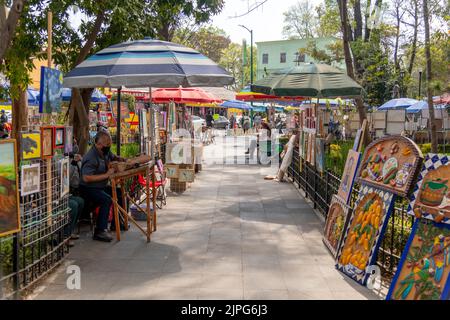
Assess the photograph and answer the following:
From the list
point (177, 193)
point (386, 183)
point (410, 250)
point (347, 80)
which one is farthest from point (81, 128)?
point (410, 250)

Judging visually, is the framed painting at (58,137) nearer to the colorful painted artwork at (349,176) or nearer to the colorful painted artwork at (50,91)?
the colorful painted artwork at (50,91)

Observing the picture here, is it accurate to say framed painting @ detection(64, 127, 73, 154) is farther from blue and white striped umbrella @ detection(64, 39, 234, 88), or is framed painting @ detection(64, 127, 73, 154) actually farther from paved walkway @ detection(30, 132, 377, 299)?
paved walkway @ detection(30, 132, 377, 299)

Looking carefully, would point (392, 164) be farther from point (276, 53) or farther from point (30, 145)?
point (276, 53)

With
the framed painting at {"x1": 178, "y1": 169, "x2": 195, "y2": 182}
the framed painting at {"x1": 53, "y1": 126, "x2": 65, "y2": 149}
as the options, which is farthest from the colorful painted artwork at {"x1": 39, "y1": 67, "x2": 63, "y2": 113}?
the framed painting at {"x1": 178, "y1": 169, "x2": 195, "y2": 182}

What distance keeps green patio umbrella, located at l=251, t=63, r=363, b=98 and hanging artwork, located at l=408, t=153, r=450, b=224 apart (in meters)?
4.61

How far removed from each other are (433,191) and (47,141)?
3940 mm

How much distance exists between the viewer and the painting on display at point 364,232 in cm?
503

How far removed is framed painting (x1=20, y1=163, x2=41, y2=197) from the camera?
4.79 meters

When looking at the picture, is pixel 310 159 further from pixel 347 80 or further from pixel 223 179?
pixel 223 179

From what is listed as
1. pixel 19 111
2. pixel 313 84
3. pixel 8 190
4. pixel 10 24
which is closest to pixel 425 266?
pixel 8 190

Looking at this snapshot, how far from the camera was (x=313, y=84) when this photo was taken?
9062mm

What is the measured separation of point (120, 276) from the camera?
545 centimetres

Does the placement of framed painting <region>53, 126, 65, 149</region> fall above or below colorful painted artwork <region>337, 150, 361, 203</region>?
above

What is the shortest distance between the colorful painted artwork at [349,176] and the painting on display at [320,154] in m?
2.01
